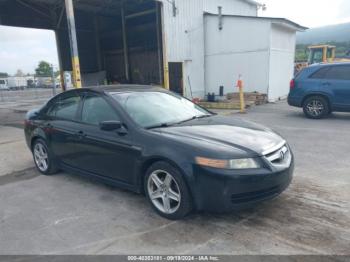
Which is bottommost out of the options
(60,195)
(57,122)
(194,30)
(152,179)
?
(60,195)

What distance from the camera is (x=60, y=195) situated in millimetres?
4152

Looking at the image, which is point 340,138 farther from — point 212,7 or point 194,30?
point 212,7

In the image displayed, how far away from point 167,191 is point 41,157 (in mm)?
2850

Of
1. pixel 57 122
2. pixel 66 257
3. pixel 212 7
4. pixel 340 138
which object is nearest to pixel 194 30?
pixel 212 7

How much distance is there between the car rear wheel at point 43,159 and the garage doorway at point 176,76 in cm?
1047

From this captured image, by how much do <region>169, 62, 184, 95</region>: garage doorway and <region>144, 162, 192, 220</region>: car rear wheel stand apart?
39.0 feet

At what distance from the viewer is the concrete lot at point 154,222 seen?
9.27ft

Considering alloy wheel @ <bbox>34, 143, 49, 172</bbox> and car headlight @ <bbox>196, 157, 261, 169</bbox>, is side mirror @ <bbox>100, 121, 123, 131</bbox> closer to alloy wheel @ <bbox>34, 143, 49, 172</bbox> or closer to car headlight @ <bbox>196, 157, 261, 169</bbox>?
car headlight @ <bbox>196, 157, 261, 169</bbox>

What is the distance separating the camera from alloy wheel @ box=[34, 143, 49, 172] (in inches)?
197

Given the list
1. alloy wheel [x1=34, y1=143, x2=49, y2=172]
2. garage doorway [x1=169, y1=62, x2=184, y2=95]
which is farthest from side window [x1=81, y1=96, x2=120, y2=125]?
garage doorway [x1=169, y1=62, x2=184, y2=95]

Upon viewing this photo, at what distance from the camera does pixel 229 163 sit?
2943mm

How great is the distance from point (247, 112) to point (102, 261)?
9385mm

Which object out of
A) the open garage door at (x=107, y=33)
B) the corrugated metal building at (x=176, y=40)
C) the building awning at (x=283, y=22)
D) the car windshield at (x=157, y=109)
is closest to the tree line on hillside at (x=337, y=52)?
the building awning at (x=283, y=22)

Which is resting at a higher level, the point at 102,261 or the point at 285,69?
the point at 285,69
